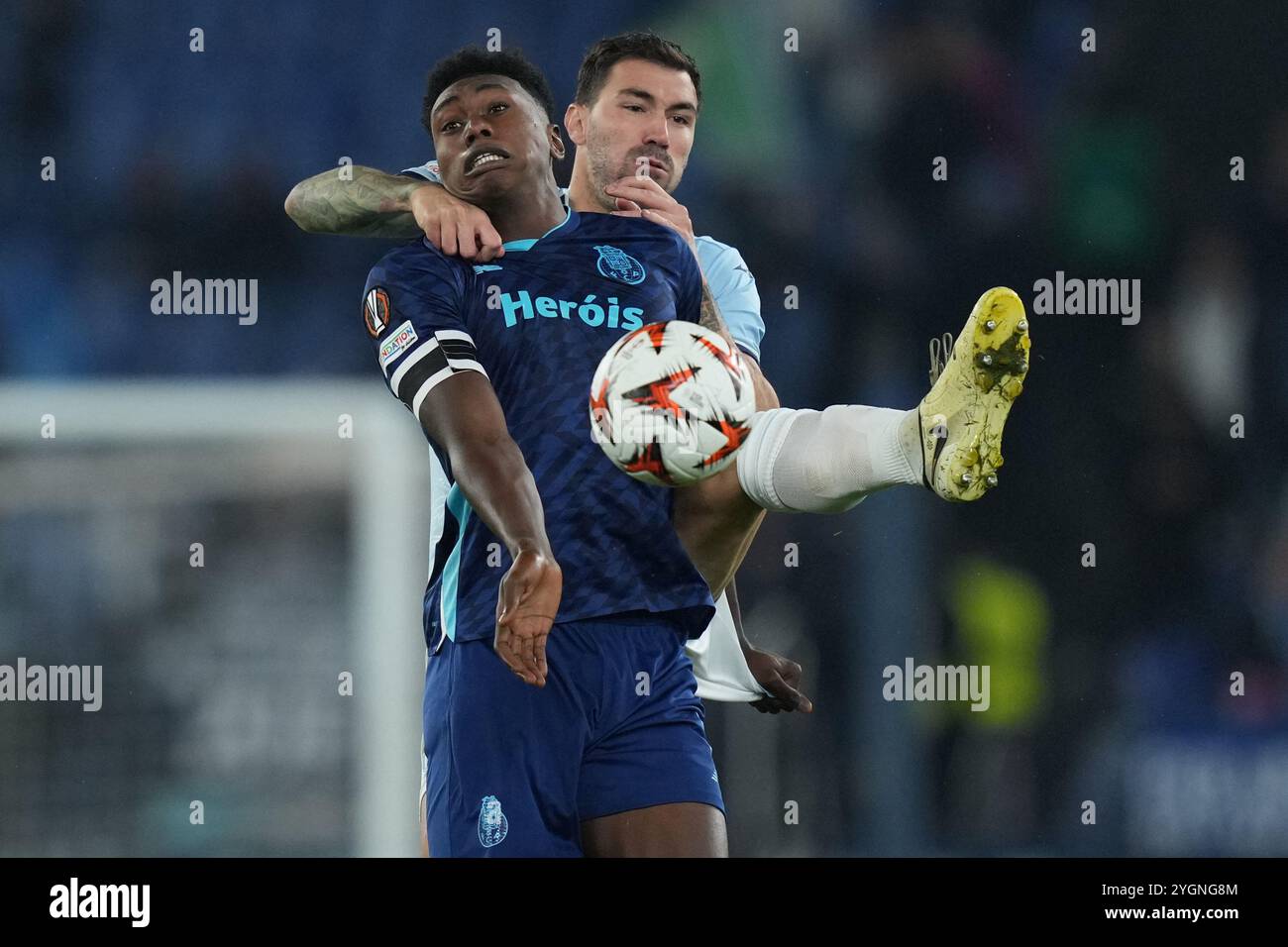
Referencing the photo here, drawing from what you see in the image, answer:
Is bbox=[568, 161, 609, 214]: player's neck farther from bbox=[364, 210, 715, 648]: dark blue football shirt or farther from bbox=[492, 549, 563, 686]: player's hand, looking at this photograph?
bbox=[492, 549, 563, 686]: player's hand

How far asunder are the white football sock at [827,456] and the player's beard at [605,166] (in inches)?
35.7

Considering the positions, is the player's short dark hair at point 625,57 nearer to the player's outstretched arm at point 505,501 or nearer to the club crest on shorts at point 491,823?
the player's outstretched arm at point 505,501

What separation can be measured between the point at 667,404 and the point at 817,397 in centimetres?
293

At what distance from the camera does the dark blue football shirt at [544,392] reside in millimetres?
3104

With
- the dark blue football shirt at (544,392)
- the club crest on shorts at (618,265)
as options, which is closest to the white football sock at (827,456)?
the dark blue football shirt at (544,392)

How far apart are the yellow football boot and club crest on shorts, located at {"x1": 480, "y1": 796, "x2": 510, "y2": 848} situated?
3.23ft

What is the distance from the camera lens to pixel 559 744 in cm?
300

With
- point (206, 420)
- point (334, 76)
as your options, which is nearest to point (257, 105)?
point (334, 76)

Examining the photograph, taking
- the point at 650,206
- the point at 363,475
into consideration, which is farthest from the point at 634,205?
the point at 363,475

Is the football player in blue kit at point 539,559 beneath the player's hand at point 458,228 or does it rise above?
beneath

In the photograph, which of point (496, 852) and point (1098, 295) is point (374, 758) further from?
point (1098, 295)

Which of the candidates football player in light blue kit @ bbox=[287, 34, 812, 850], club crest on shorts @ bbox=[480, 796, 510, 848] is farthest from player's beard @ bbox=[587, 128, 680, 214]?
club crest on shorts @ bbox=[480, 796, 510, 848]

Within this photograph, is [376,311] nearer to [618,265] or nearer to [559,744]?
[618,265]

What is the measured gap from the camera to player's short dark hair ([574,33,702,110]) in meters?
3.95
